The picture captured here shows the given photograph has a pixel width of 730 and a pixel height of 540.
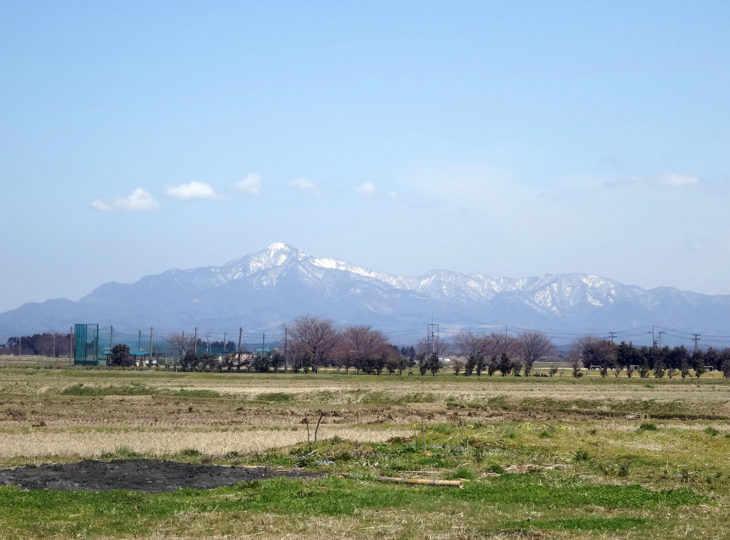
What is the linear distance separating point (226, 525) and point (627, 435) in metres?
21.4

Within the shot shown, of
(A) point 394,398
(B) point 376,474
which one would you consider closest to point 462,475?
(B) point 376,474

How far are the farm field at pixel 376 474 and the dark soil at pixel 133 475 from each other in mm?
309

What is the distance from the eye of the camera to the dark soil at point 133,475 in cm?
2212

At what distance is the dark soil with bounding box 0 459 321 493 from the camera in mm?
22117

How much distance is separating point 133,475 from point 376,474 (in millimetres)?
6828

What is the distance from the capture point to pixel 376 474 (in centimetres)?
2442

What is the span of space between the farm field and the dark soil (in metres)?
0.31

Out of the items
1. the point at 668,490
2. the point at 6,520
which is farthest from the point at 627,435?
the point at 6,520

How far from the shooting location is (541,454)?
2795 centimetres

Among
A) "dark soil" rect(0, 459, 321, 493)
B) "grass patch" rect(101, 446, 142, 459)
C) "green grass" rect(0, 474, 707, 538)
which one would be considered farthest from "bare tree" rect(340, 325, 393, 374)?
"green grass" rect(0, 474, 707, 538)

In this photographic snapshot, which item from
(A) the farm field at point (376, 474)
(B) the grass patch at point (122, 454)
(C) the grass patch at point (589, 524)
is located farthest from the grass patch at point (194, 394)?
(C) the grass patch at point (589, 524)

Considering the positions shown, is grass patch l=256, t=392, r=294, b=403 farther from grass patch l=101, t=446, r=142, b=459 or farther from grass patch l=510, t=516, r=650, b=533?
grass patch l=510, t=516, r=650, b=533

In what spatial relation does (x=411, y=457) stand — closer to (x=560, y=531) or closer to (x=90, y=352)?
(x=560, y=531)

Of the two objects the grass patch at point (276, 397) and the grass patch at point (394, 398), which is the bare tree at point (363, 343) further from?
the grass patch at point (394, 398)
